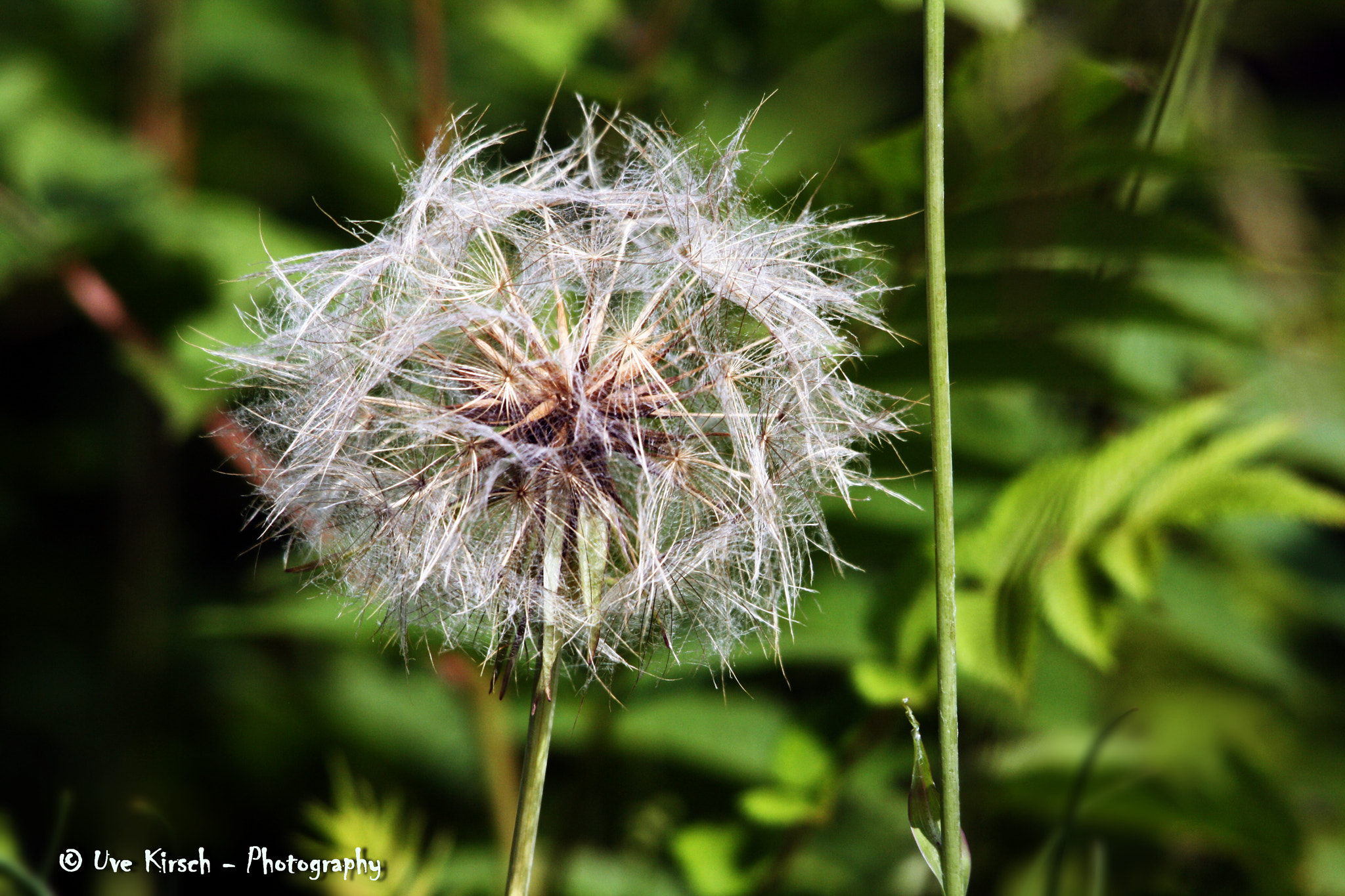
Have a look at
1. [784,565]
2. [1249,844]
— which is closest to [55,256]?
[784,565]

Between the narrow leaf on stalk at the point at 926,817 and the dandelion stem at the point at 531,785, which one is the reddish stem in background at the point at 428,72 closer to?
the dandelion stem at the point at 531,785

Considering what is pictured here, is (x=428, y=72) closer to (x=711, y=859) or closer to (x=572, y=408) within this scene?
(x=572, y=408)

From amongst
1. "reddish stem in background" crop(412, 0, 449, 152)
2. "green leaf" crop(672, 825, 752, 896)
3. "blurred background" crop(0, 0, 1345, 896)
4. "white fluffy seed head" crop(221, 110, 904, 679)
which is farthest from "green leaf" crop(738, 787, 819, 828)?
"reddish stem in background" crop(412, 0, 449, 152)

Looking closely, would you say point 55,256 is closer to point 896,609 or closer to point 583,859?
point 583,859

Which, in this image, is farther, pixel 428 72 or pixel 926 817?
pixel 428 72

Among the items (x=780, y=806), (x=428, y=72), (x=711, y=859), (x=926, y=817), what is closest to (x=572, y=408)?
(x=926, y=817)

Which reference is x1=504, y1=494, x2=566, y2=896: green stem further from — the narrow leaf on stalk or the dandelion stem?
the narrow leaf on stalk
